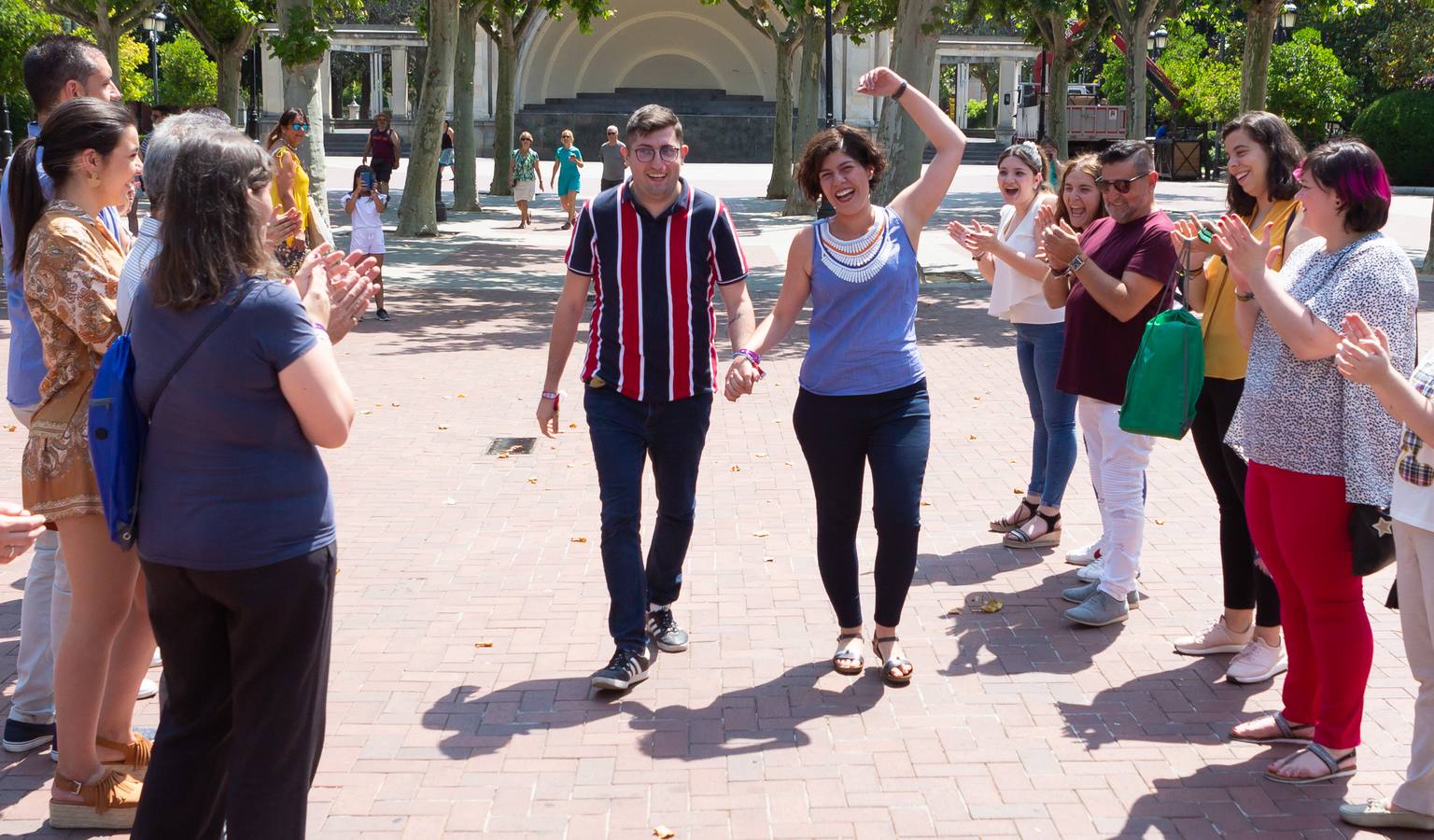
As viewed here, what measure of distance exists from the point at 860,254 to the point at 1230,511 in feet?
5.44

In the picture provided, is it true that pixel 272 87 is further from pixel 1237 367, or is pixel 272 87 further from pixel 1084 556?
pixel 1237 367

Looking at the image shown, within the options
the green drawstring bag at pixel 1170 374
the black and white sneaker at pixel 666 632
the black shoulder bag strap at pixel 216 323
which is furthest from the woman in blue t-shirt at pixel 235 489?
the green drawstring bag at pixel 1170 374

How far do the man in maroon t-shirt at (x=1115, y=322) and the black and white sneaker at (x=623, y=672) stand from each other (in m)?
1.73

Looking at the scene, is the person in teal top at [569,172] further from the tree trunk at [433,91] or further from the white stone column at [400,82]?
the white stone column at [400,82]

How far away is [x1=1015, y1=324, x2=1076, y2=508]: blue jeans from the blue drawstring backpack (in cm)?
427

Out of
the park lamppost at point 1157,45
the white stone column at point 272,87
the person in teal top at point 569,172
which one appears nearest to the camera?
the person in teal top at point 569,172

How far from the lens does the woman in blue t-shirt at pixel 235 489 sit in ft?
9.46

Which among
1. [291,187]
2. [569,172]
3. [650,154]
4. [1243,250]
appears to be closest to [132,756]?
[650,154]

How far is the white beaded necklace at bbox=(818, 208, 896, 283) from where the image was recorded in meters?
4.80

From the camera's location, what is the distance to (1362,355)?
3459 mm

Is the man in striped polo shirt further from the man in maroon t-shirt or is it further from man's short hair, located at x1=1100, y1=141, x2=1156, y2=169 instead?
man's short hair, located at x1=1100, y1=141, x2=1156, y2=169

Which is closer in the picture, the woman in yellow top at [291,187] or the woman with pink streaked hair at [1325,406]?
the woman with pink streaked hair at [1325,406]

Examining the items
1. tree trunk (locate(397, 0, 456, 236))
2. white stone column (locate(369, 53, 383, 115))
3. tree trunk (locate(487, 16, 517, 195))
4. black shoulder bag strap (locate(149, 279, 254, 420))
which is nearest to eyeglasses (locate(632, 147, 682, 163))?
black shoulder bag strap (locate(149, 279, 254, 420))

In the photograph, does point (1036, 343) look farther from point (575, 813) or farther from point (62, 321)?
point (62, 321)
